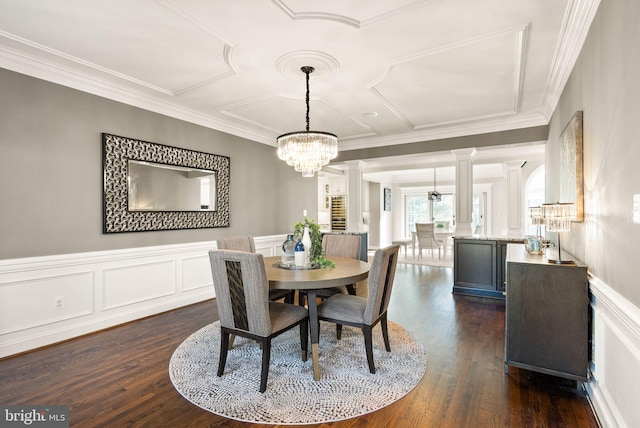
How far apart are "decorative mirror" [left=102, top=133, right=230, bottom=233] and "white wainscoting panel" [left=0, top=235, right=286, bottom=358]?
0.33 metres

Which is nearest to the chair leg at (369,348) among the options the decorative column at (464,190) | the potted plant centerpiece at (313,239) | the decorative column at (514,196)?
the potted plant centerpiece at (313,239)

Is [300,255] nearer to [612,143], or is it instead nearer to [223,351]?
[223,351]

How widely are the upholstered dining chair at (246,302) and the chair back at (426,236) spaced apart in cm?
572

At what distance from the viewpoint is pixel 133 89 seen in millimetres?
3447

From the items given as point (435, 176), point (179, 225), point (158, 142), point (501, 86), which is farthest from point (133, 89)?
point (435, 176)

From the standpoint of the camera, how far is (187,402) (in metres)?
2.01

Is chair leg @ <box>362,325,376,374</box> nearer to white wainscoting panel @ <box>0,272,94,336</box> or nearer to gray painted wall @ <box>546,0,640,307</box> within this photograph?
gray painted wall @ <box>546,0,640,307</box>

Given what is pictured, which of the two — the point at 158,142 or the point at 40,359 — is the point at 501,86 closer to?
the point at 158,142

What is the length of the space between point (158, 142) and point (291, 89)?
173 centimetres

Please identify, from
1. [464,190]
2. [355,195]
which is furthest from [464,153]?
[355,195]

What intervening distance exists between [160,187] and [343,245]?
7.51 feet

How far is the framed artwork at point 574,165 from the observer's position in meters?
2.40

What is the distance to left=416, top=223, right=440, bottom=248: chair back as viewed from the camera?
7425 mm

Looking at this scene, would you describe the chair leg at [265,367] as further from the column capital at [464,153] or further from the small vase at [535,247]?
the column capital at [464,153]
